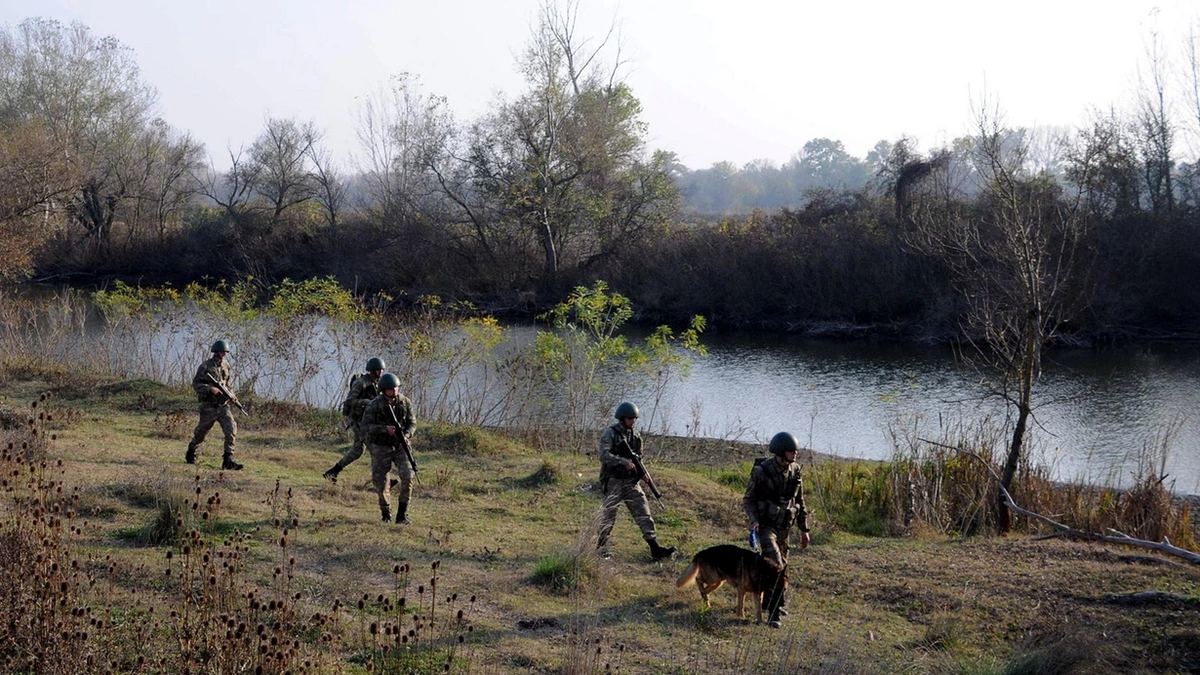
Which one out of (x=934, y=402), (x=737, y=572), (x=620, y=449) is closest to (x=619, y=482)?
(x=620, y=449)

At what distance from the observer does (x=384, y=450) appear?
37.2 feet

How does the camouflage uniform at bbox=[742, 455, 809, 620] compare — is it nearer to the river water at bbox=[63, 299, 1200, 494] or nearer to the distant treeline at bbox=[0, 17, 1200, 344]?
the river water at bbox=[63, 299, 1200, 494]

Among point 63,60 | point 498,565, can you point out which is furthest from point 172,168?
point 498,565

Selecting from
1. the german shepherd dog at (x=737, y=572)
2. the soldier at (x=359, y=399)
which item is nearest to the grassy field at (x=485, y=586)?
the german shepherd dog at (x=737, y=572)

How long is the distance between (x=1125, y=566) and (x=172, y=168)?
63.0 meters

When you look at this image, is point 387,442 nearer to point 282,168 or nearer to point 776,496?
point 776,496

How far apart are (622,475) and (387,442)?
285 cm

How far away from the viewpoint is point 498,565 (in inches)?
397

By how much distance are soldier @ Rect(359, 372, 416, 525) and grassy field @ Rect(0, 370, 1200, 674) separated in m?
0.35

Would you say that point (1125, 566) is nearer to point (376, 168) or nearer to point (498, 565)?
point (498, 565)

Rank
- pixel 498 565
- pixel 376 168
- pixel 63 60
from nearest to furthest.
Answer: pixel 498 565 → pixel 63 60 → pixel 376 168

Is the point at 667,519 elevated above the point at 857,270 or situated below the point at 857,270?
below

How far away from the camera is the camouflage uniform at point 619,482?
10.4 m

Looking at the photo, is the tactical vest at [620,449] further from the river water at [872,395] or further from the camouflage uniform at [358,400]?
the river water at [872,395]
